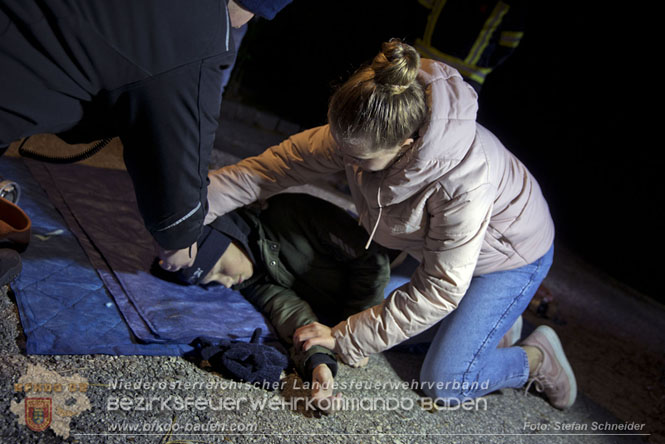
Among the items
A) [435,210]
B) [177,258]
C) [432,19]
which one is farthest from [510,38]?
[177,258]

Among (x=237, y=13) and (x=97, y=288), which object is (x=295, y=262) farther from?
(x=237, y=13)

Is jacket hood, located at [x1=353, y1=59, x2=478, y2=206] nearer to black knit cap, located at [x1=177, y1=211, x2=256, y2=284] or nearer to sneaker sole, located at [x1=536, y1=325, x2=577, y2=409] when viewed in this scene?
black knit cap, located at [x1=177, y1=211, x2=256, y2=284]

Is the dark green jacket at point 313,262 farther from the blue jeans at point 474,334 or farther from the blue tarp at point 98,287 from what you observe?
the blue jeans at point 474,334

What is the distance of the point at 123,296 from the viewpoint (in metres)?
1.52

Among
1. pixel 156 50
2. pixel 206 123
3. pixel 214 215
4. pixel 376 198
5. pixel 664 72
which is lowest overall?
pixel 214 215

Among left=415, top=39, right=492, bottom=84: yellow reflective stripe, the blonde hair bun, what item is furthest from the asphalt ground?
left=415, top=39, right=492, bottom=84: yellow reflective stripe

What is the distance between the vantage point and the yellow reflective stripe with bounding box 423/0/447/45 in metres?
2.46

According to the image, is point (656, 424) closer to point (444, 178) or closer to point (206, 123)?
point (444, 178)

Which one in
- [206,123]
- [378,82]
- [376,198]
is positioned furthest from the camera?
[376,198]

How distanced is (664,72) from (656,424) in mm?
2042

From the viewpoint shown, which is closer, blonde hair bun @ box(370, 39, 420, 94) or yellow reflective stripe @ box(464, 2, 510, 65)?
blonde hair bun @ box(370, 39, 420, 94)

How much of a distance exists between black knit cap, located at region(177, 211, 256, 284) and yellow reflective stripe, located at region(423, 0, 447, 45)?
1.49 meters

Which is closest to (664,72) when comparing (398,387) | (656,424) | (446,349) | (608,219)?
(608,219)

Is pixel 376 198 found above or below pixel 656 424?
above
